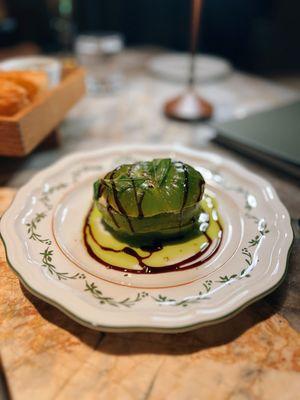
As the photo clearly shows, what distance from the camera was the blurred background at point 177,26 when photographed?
2.48 metres

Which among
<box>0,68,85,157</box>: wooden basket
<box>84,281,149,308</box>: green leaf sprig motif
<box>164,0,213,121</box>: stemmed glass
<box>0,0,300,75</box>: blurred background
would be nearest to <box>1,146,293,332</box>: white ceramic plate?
<box>84,281,149,308</box>: green leaf sprig motif

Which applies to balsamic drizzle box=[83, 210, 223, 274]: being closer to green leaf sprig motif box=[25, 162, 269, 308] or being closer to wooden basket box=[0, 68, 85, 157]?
green leaf sprig motif box=[25, 162, 269, 308]

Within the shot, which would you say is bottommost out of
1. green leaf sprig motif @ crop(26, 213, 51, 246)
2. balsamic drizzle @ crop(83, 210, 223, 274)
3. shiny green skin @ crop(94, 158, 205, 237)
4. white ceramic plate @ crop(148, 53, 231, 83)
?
white ceramic plate @ crop(148, 53, 231, 83)

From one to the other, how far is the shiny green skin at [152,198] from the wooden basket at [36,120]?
30cm

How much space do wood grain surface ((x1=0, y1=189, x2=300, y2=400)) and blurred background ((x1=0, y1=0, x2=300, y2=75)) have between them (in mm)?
2337

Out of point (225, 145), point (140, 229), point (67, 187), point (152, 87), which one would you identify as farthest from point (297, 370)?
point (152, 87)

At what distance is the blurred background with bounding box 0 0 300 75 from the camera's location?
248 cm

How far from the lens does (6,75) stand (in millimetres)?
1063

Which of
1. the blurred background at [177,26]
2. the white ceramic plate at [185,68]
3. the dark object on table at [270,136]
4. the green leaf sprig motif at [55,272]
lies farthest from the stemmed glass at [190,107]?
the blurred background at [177,26]

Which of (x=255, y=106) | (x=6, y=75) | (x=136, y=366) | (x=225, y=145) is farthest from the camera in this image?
(x=255, y=106)

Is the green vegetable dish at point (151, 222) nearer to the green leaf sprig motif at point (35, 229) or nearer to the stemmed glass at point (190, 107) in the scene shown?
the green leaf sprig motif at point (35, 229)

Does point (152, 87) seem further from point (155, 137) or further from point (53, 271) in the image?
point (53, 271)

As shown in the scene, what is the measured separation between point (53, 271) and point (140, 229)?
0.18 m

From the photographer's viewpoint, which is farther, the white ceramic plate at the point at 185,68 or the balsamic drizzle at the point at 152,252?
the white ceramic plate at the point at 185,68
